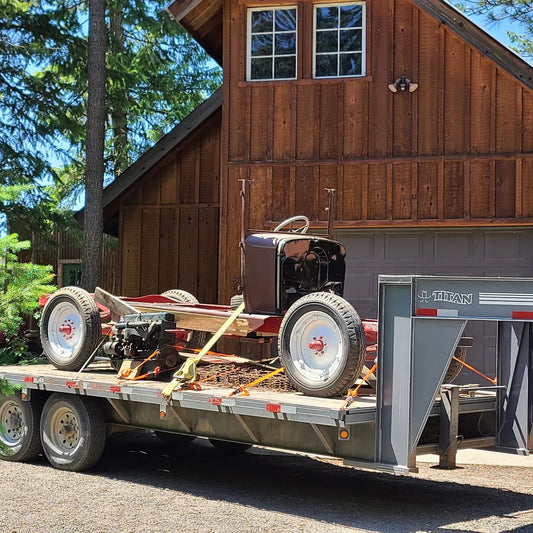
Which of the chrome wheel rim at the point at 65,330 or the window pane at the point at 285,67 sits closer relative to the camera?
the chrome wheel rim at the point at 65,330

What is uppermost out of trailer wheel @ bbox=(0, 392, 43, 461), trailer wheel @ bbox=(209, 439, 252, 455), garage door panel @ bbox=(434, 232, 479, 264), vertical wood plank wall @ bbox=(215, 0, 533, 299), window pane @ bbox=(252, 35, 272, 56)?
window pane @ bbox=(252, 35, 272, 56)

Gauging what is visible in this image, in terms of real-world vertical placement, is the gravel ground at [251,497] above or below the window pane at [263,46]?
below

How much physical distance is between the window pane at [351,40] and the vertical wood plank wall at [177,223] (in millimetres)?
3338

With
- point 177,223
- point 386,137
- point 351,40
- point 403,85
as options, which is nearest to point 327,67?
point 351,40

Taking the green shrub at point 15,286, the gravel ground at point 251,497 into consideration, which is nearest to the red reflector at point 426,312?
the gravel ground at point 251,497

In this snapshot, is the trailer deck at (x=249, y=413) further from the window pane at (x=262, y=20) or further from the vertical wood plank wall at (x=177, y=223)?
the vertical wood plank wall at (x=177, y=223)

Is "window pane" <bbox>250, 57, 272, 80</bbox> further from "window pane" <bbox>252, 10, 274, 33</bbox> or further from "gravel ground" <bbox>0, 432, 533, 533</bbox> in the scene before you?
"gravel ground" <bbox>0, 432, 533, 533</bbox>

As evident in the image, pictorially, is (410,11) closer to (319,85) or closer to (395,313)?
(319,85)

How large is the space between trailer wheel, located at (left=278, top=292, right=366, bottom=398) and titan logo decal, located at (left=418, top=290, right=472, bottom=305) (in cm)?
73

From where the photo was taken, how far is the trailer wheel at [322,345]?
738cm

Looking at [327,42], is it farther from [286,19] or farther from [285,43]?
[286,19]

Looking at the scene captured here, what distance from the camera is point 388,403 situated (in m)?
6.99

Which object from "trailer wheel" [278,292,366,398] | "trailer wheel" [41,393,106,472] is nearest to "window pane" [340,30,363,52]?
"trailer wheel" [278,292,366,398]

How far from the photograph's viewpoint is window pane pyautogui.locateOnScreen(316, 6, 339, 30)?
1344 centimetres
